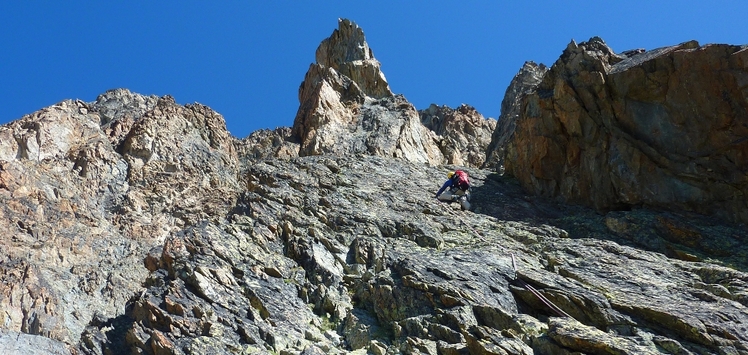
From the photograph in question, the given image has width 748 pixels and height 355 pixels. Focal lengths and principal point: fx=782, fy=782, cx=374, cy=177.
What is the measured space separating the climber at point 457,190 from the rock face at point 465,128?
72.5 feet

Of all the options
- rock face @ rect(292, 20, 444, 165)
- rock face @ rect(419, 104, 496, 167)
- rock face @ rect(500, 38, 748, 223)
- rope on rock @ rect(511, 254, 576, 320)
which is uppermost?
rock face @ rect(419, 104, 496, 167)

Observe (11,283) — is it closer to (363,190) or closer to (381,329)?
(363,190)

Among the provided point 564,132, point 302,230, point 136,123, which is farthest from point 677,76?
point 136,123

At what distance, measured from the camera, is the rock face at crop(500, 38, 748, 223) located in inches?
1256

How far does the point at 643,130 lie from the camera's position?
34.0 meters

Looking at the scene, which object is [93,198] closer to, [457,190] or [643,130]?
[457,190]

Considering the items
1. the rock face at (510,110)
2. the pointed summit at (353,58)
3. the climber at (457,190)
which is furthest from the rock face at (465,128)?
the climber at (457,190)

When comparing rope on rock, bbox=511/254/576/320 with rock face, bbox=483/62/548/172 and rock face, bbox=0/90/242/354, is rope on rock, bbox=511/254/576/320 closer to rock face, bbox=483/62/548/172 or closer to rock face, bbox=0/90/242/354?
rock face, bbox=0/90/242/354

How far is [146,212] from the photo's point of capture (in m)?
47.6

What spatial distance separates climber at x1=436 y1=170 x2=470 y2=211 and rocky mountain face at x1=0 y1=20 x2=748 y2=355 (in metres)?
0.93

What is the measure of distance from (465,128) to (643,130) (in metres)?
33.9

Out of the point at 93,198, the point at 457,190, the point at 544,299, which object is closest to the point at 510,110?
the point at 457,190

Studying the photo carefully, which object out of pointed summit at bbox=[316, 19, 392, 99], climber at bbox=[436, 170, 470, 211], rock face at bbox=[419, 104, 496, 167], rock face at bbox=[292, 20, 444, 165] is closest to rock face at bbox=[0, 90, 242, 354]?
→ rock face at bbox=[292, 20, 444, 165]

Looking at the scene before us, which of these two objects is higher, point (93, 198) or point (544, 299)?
point (93, 198)
